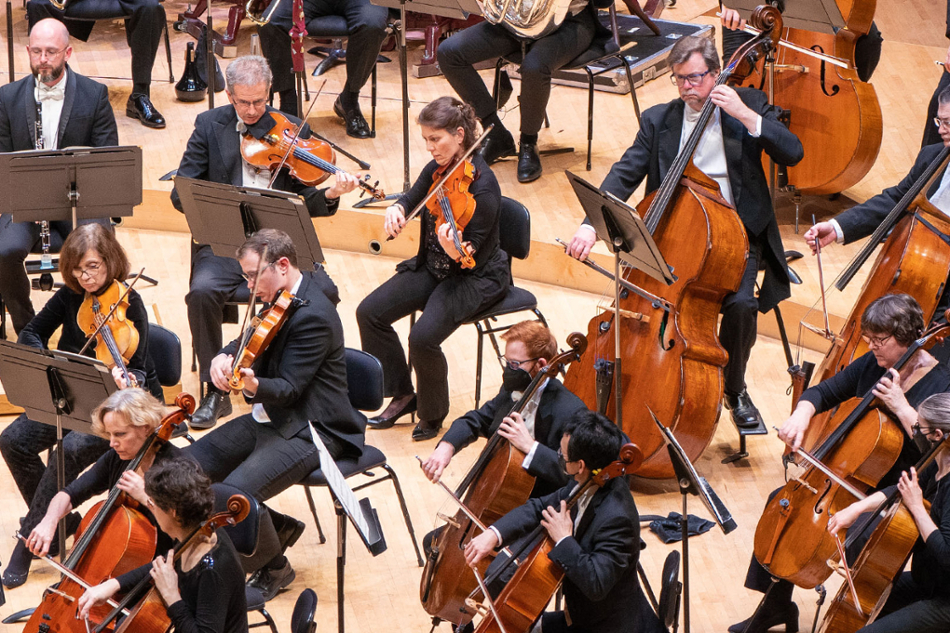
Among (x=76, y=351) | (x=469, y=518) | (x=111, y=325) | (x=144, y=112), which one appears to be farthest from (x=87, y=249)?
(x=144, y=112)

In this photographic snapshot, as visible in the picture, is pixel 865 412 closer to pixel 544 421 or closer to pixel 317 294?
pixel 544 421

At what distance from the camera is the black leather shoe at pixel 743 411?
16.4 ft

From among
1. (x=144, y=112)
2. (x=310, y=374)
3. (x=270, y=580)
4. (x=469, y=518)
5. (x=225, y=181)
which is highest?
(x=225, y=181)

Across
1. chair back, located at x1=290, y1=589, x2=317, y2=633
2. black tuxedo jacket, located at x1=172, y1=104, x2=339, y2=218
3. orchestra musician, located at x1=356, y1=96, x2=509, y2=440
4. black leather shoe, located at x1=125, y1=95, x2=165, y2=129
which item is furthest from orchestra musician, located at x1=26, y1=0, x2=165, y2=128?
chair back, located at x1=290, y1=589, x2=317, y2=633

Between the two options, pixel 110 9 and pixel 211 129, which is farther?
pixel 110 9

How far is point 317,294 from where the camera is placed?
14.1ft

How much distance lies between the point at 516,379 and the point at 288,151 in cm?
154

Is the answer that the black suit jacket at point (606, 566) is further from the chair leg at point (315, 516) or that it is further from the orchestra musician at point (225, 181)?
the orchestra musician at point (225, 181)

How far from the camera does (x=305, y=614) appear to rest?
3.43 metres

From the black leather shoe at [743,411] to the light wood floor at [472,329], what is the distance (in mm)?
125

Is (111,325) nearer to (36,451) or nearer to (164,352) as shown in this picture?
(164,352)

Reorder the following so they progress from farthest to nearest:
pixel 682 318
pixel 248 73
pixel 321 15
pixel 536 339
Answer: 1. pixel 321 15
2. pixel 248 73
3. pixel 682 318
4. pixel 536 339

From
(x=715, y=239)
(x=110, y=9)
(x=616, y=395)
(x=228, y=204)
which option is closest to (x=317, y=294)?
(x=228, y=204)

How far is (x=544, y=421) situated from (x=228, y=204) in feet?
4.89
